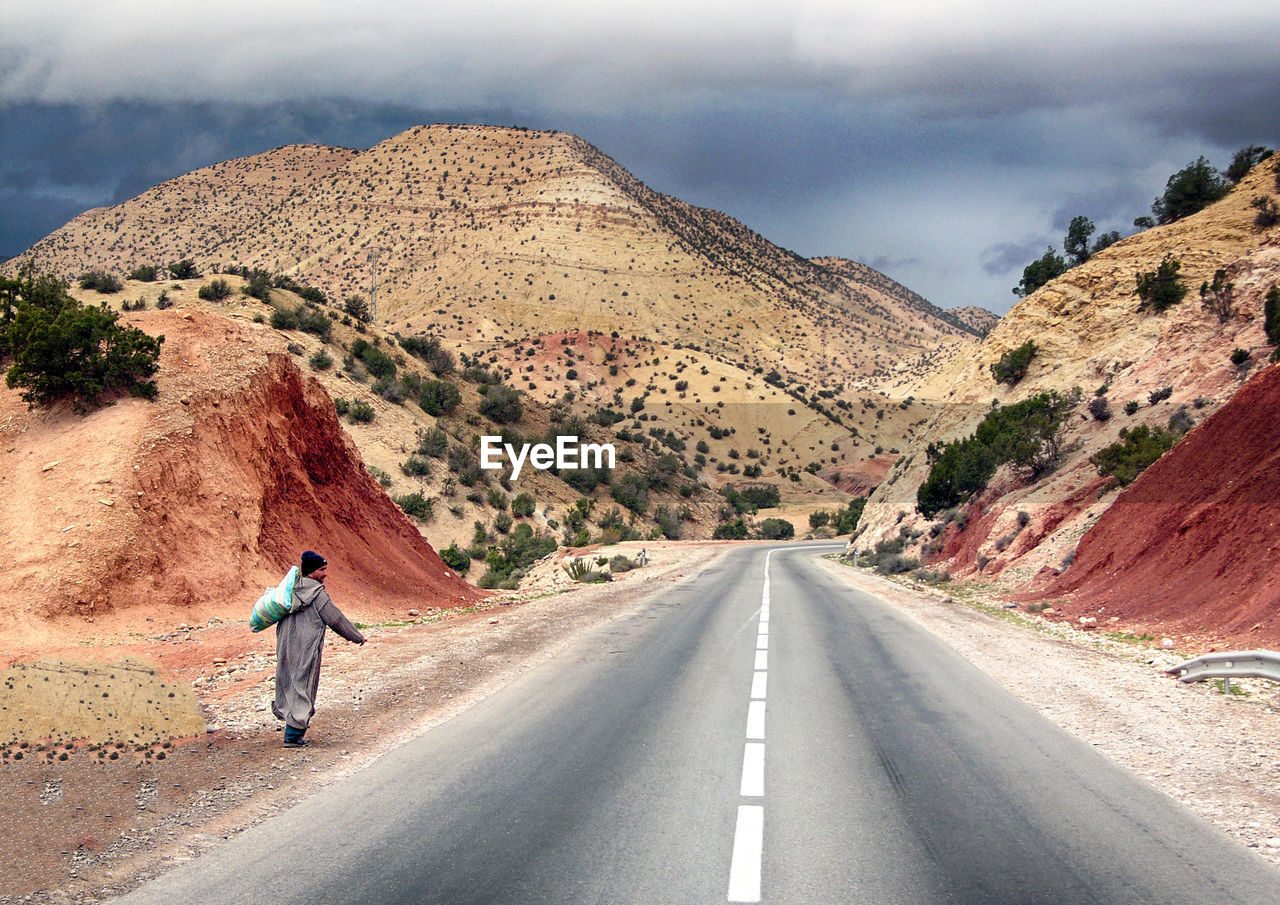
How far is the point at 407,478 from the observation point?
3491 centimetres

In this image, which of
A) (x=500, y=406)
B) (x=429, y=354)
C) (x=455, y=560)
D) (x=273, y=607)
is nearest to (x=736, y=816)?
(x=273, y=607)

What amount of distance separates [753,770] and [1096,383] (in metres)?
30.1

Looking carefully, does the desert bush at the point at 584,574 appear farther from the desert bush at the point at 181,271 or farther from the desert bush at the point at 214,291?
the desert bush at the point at 181,271

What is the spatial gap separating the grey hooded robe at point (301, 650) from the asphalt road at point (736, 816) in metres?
0.99

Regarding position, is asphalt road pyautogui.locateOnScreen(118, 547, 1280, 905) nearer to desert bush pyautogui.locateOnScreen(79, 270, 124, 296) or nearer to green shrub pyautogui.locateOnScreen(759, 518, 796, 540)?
desert bush pyautogui.locateOnScreen(79, 270, 124, 296)

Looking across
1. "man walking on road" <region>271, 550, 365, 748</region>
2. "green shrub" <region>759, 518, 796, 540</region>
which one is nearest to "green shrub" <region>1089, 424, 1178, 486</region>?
"man walking on road" <region>271, 550, 365, 748</region>

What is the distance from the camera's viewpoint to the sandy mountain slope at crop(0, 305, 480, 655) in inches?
467

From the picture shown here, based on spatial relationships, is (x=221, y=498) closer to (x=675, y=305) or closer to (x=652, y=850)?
(x=652, y=850)

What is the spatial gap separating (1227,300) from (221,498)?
28.7 m

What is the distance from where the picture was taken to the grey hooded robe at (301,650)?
7047mm

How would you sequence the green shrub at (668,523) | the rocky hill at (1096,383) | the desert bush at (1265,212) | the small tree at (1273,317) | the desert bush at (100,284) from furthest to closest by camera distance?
the green shrub at (668,523) → the desert bush at (100,284) → the desert bush at (1265,212) → the rocky hill at (1096,383) → the small tree at (1273,317)

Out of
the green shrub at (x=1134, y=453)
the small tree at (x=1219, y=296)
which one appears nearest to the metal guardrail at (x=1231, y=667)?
the green shrub at (x=1134, y=453)

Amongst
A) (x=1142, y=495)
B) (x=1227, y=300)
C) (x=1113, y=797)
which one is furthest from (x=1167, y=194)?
(x=1113, y=797)

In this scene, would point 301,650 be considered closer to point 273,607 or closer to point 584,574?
point 273,607
